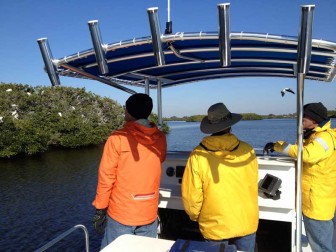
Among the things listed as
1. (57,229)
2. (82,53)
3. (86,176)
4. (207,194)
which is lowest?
(86,176)

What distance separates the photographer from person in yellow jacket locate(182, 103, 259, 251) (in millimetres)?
2324

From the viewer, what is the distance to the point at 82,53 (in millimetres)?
3193

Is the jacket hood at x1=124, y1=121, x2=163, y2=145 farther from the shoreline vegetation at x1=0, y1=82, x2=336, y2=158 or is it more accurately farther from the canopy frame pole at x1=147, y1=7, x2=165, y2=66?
the shoreline vegetation at x1=0, y1=82, x2=336, y2=158

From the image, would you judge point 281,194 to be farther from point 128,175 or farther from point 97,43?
point 97,43

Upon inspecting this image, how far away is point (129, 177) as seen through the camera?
8.84ft

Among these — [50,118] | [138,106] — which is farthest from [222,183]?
[50,118]

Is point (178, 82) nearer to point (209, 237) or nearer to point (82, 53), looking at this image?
point (82, 53)

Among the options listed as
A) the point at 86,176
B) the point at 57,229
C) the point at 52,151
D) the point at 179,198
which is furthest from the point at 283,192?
the point at 52,151

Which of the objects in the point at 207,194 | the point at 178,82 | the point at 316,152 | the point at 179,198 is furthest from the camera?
the point at 178,82

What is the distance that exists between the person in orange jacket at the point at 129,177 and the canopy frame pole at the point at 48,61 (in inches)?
41.7

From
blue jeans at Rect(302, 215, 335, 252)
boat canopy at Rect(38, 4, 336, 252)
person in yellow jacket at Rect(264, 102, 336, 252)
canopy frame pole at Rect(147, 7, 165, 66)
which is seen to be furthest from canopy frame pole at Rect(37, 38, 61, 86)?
blue jeans at Rect(302, 215, 335, 252)

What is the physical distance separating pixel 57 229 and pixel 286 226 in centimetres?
1109

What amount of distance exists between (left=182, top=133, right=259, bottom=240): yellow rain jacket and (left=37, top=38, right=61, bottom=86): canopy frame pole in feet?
6.15

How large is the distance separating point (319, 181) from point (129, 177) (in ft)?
5.98
